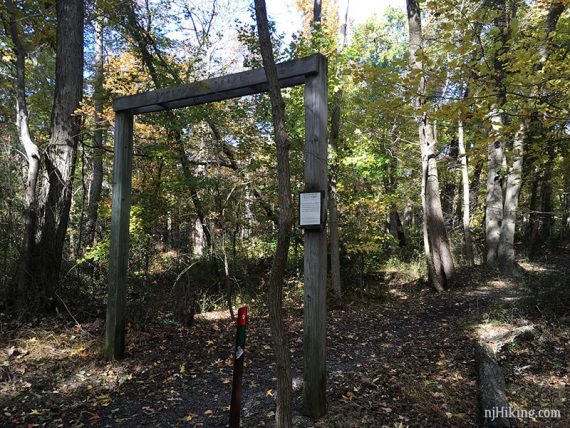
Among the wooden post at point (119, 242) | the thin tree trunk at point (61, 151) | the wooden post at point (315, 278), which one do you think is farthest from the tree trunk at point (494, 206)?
the thin tree trunk at point (61, 151)

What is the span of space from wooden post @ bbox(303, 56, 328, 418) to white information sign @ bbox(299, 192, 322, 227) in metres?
0.09

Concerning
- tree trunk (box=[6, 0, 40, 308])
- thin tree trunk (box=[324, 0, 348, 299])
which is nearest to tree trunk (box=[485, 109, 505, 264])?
thin tree trunk (box=[324, 0, 348, 299])

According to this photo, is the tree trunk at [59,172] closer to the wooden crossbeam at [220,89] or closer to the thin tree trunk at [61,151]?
the thin tree trunk at [61,151]

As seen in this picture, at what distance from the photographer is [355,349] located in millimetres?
5793

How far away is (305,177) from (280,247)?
954 mm

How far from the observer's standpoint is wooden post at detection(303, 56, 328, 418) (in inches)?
138

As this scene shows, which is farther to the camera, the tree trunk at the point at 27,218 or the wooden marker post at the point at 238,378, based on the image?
the tree trunk at the point at 27,218

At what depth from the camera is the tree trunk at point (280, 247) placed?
2.95m

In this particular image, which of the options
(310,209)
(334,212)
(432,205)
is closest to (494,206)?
(432,205)

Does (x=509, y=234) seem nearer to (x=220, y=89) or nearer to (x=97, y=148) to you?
(x=220, y=89)

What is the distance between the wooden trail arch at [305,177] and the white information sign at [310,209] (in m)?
0.08

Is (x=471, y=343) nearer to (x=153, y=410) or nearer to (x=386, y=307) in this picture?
(x=386, y=307)

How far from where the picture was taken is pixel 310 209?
3.49 meters

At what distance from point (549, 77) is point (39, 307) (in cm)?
748
